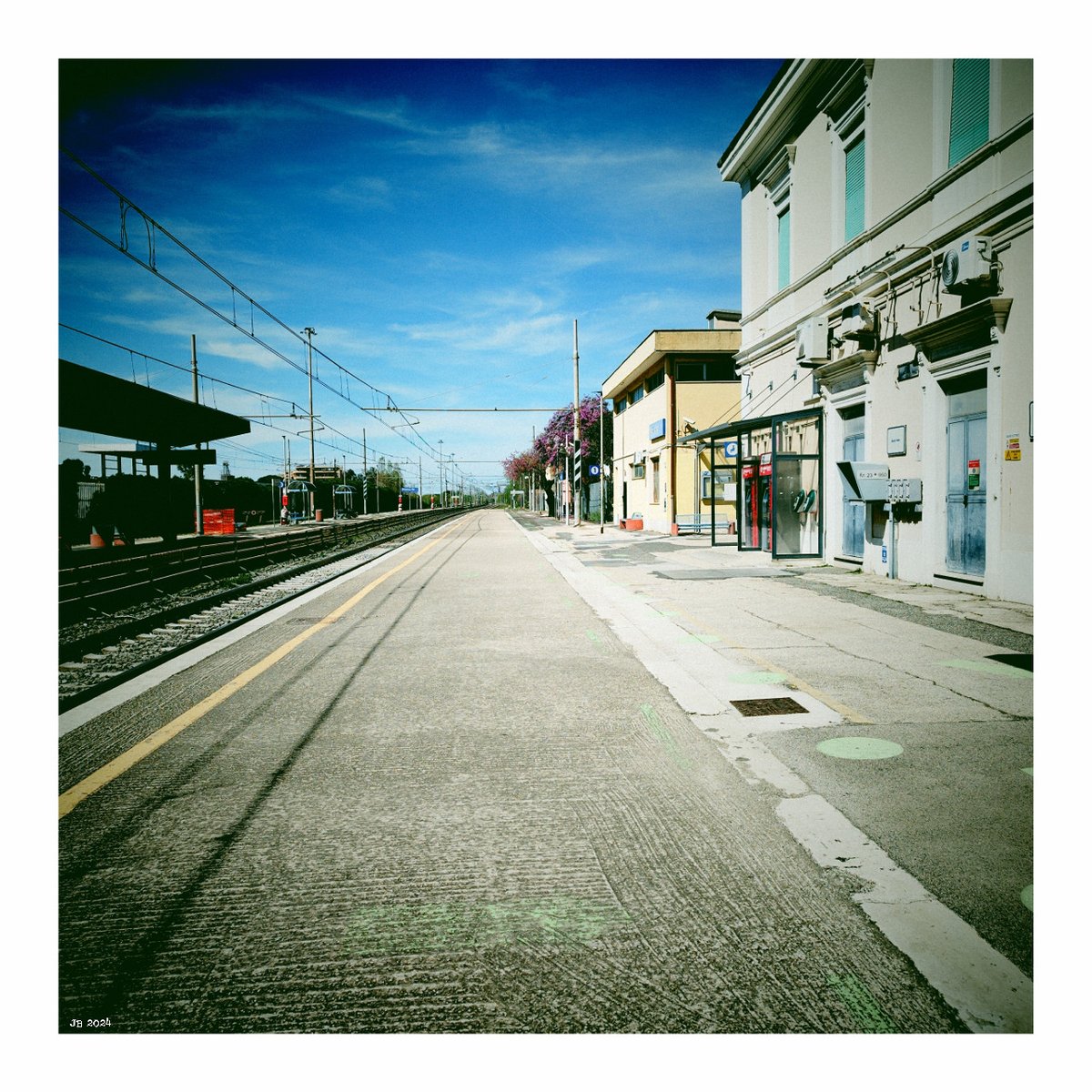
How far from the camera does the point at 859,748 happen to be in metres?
4.21

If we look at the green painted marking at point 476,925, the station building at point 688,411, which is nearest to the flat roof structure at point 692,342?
the station building at point 688,411

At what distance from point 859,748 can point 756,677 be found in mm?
1744

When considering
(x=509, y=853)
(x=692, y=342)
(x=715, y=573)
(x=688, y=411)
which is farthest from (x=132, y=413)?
(x=692, y=342)

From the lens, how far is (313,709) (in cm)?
512

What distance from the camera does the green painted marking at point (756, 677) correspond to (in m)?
5.84

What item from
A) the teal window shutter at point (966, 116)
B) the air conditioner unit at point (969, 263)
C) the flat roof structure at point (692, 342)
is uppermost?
the flat roof structure at point (692, 342)

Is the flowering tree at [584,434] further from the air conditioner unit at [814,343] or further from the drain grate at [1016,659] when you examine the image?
the drain grate at [1016,659]

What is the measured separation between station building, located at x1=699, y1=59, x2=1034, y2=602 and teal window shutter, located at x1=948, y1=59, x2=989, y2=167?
3cm

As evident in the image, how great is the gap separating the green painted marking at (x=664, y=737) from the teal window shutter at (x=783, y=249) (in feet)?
48.7

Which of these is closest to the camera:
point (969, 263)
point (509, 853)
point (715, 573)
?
point (509, 853)

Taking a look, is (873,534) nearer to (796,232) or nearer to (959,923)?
(796,232)

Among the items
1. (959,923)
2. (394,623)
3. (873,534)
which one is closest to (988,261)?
(873,534)

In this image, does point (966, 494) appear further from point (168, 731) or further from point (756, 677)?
point (168, 731)

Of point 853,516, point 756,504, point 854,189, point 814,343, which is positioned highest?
point 854,189
